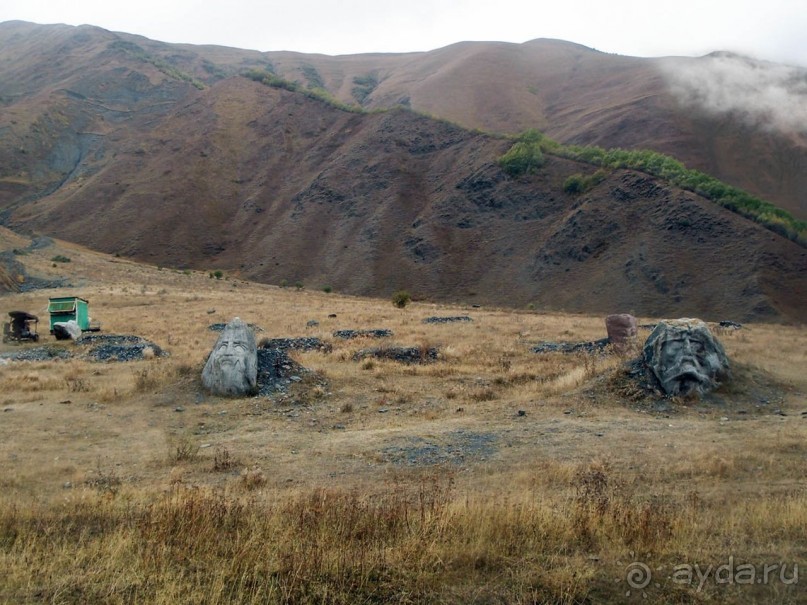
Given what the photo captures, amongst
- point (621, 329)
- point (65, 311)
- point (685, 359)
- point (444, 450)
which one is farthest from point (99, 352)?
point (621, 329)

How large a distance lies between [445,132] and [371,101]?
66109mm

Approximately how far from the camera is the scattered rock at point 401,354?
17.9 meters

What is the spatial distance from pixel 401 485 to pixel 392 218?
62.2 m

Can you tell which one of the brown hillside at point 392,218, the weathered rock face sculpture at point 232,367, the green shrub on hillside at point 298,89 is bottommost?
the weathered rock face sculpture at point 232,367

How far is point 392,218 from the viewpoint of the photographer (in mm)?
68500

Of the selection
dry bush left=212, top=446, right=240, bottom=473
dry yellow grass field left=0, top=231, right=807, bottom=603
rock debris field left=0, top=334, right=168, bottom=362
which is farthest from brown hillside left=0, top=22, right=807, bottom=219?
dry bush left=212, top=446, right=240, bottom=473

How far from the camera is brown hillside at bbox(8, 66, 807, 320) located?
5091 cm

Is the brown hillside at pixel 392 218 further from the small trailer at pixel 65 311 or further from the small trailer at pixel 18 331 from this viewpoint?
the small trailer at pixel 18 331

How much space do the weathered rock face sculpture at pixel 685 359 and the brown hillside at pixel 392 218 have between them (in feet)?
118

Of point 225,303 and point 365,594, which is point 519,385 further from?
point 225,303

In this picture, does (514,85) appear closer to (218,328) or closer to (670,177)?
(670,177)

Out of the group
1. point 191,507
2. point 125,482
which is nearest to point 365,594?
point 191,507

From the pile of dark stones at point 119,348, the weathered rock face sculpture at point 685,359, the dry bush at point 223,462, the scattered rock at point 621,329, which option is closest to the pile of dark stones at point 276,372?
the dry bush at point 223,462

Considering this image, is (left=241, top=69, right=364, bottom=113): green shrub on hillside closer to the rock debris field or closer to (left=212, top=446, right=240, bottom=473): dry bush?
the rock debris field
